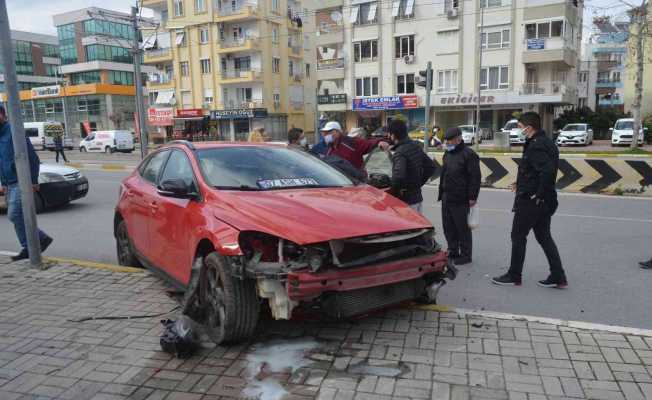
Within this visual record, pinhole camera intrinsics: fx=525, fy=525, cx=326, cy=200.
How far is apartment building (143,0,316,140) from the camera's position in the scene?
49562mm

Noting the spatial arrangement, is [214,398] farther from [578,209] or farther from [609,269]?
[578,209]

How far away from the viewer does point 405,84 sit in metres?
42.9

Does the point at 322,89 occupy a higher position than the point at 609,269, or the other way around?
the point at 322,89

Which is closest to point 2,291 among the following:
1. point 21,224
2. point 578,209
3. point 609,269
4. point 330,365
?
point 21,224

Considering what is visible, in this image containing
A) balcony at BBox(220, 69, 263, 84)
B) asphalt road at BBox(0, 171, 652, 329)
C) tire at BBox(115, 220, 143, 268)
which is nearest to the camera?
asphalt road at BBox(0, 171, 652, 329)

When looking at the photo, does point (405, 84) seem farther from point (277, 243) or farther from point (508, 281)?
point (277, 243)

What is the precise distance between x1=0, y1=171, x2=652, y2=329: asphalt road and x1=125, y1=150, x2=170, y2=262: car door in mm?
1574

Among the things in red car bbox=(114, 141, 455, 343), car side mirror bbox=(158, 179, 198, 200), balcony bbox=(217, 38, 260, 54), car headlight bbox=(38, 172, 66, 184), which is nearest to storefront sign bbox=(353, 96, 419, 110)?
balcony bbox=(217, 38, 260, 54)

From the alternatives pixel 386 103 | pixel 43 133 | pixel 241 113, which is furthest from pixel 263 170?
pixel 241 113

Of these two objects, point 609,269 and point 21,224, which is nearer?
point 609,269

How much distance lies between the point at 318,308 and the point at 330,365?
1.32 feet

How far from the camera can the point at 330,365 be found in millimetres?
3639

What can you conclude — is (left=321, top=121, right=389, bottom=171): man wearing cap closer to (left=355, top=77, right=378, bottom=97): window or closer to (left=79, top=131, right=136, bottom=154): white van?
(left=79, top=131, right=136, bottom=154): white van

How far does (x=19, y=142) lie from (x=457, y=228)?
5.16 meters
